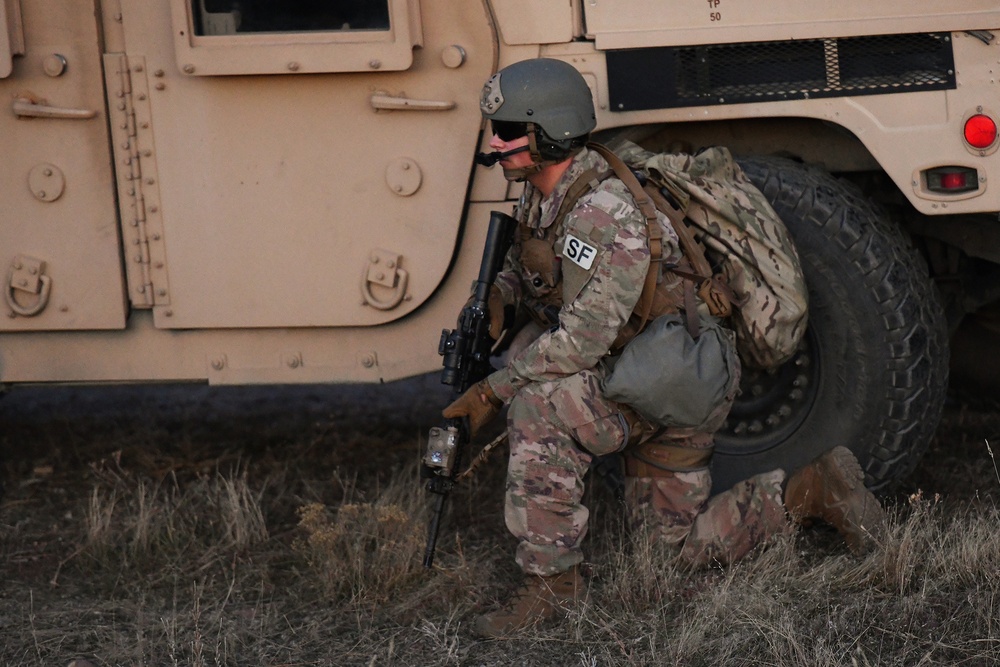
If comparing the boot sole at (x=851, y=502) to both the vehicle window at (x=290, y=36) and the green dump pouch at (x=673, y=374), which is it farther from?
the vehicle window at (x=290, y=36)

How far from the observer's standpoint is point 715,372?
10.9 feet

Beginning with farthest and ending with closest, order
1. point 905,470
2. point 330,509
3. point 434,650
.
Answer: point 330,509
point 905,470
point 434,650

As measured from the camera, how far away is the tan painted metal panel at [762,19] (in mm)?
3383

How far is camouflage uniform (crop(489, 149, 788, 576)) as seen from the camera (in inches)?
129

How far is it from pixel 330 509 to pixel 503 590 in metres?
0.84

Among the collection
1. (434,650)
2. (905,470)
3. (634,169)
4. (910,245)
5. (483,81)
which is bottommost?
(434,650)

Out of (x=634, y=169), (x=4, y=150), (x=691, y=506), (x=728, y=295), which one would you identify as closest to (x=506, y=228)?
(x=634, y=169)

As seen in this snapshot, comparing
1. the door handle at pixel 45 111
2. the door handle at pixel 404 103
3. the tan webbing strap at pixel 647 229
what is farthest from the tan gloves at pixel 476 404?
the door handle at pixel 45 111

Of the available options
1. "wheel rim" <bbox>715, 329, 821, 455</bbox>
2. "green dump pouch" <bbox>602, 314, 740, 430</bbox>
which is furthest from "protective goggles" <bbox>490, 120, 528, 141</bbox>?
"wheel rim" <bbox>715, 329, 821, 455</bbox>

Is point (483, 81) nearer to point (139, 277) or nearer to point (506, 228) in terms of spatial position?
point (506, 228)

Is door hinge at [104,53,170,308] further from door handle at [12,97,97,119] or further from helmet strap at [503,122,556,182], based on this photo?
helmet strap at [503,122,556,182]

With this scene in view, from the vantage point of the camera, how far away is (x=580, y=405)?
132 inches

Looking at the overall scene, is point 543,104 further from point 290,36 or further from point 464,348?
point 290,36

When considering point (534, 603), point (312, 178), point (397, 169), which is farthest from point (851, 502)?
point (312, 178)
